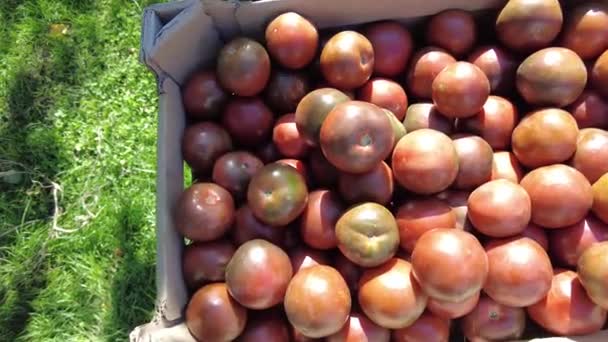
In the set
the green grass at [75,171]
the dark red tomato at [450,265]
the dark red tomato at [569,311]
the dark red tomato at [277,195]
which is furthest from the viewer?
the green grass at [75,171]

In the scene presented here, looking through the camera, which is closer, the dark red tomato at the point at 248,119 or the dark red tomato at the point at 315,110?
the dark red tomato at the point at 315,110

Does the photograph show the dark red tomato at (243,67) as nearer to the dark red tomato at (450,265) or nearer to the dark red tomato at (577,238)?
the dark red tomato at (450,265)

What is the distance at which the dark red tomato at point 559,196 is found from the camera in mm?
1854

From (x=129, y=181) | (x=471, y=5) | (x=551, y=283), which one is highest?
(x=471, y=5)

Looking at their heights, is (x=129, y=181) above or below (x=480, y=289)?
below

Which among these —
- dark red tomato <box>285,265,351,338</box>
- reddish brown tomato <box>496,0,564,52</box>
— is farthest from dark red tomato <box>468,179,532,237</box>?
reddish brown tomato <box>496,0,564,52</box>

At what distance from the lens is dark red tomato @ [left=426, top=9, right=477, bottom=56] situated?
223 centimetres

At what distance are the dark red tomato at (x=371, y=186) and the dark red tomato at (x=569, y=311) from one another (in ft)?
1.97

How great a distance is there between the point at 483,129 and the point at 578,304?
0.67 m

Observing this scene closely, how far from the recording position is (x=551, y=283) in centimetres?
185

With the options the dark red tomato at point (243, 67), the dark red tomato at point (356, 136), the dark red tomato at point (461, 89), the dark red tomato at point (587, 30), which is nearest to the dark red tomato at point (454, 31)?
the dark red tomato at point (461, 89)

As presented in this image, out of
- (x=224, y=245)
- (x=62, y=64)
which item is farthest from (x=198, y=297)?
(x=62, y=64)

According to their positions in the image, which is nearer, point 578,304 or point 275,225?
point 578,304

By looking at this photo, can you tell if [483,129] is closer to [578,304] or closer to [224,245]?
[578,304]
